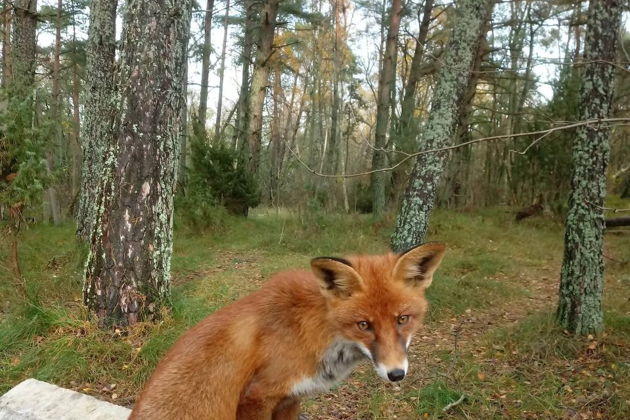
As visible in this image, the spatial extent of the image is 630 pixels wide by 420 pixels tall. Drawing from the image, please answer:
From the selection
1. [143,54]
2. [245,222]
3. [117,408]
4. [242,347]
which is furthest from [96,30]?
[242,347]

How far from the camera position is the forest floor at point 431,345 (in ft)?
14.9

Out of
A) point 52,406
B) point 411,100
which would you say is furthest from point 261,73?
point 52,406

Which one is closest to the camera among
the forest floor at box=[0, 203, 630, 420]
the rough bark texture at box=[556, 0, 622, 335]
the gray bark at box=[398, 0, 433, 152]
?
the forest floor at box=[0, 203, 630, 420]

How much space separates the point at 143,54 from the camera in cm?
512

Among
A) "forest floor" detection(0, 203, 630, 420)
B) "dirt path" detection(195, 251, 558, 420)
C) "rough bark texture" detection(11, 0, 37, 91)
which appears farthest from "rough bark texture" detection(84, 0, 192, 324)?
"rough bark texture" detection(11, 0, 37, 91)

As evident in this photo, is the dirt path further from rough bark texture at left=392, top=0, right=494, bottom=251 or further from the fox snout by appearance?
the fox snout

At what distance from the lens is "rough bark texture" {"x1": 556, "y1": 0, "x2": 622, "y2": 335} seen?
550cm

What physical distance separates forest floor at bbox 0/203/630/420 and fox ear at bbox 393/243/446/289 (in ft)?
7.84

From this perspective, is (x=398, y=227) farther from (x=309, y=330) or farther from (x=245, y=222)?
(x=245, y=222)

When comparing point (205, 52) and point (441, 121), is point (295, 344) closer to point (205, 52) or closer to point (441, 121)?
point (441, 121)

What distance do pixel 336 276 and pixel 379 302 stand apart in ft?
0.89

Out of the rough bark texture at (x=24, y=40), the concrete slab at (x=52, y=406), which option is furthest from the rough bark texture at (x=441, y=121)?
the rough bark texture at (x=24, y=40)

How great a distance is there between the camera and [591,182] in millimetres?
5523

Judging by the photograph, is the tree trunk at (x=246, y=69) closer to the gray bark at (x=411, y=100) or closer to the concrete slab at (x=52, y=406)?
the gray bark at (x=411, y=100)
